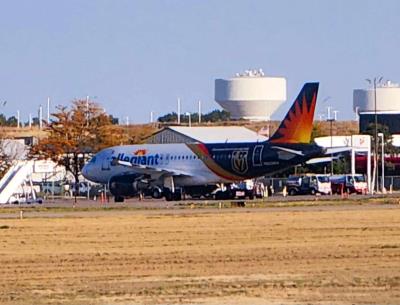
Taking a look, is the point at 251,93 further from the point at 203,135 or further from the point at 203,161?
the point at 203,161

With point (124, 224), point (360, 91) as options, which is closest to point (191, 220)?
point (124, 224)

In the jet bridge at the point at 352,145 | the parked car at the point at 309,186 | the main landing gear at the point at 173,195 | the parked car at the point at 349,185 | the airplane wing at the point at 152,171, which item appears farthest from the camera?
the jet bridge at the point at 352,145

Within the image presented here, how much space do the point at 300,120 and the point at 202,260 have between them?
A: 45029mm

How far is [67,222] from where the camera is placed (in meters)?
44.4

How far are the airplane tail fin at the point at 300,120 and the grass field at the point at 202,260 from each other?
2595 centimetres

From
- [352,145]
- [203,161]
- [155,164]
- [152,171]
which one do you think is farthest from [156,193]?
[352,145]

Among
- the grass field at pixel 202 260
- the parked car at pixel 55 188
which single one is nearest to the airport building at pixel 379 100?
the parked car at pixel 55 188

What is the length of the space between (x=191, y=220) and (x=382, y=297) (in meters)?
24.2

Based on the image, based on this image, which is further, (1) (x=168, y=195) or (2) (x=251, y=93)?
(2) (x=251, y=93)

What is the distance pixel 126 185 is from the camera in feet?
242

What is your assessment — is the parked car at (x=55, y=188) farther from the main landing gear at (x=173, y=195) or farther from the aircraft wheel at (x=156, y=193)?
the main landing gear at (x=173, y=195)

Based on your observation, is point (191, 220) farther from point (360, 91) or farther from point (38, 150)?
point (360, 91)

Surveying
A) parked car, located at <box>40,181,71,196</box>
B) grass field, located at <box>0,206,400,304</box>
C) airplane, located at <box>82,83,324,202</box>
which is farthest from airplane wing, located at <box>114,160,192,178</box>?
grass field, located at <box>0,206,400,304</box>

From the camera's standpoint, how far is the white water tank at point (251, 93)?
146 metres
